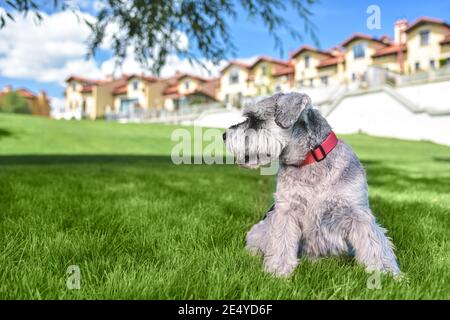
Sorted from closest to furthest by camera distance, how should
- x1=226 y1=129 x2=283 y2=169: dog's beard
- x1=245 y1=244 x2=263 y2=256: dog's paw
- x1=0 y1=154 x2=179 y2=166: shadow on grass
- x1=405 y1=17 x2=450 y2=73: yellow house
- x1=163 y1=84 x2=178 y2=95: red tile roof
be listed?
1. x1=226 y1=129 x2=283 y2=169: dog's beard
2. x1=245 y1=244 x2=263 y2=256: dog's paw
3. x1=0 y1=154 x2=179 y2=166: shadow on grass
4. x1=405 y1=17 x2=450 y2=73: yellow house
5. x1=163 y1=84 x2=178 y2=95: red tile roof

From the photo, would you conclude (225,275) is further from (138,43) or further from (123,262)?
(138,43)

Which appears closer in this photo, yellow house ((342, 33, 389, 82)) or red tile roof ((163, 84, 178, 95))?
yellow house ((342, 33, 389, 82))

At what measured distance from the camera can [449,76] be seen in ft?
117

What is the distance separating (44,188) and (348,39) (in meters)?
52.5

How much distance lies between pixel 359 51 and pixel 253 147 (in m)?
54.5

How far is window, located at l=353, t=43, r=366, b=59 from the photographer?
53625 mm

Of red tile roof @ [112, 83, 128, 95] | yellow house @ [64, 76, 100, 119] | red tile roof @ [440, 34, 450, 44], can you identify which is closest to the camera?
red tile roof @ [440, 34, 450, 44]

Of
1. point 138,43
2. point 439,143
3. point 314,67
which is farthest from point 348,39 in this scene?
point 138,43

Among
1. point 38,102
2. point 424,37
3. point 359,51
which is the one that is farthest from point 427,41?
point 38,102

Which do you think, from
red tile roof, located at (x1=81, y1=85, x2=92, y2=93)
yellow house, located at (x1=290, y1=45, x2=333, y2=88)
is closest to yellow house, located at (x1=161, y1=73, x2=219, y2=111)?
yellow house, located at (x1=290, y1=45, x2=333, y2=88)

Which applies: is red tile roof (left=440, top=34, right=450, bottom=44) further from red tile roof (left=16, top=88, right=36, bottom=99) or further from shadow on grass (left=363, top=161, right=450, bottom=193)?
red tile roof (left=16, top=88, right=36, bottom=99)

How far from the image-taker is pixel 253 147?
12.2 feet

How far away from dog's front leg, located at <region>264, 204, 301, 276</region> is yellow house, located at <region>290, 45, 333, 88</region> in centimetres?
5582

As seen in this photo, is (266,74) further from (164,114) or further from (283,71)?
(164,114)
